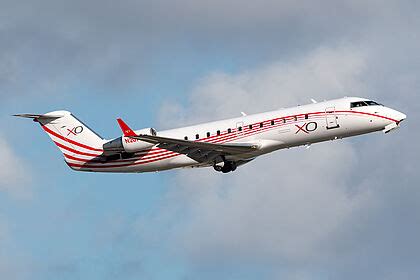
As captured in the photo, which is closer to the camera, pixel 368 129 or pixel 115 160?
pixel 368 129

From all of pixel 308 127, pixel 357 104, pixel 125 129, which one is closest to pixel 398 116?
pixel 357 104

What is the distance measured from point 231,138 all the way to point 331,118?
524cm

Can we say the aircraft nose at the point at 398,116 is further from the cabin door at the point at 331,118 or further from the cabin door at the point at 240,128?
the cabin door at the point at 240,128

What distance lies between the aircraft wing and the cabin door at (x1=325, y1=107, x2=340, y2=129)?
378cm

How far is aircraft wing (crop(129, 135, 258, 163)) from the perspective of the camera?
150ft

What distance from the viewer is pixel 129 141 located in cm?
4812

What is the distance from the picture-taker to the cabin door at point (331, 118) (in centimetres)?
4575

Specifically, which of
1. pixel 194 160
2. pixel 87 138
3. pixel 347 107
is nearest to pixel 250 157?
pixel 194 160

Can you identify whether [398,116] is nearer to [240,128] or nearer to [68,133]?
[240,128]

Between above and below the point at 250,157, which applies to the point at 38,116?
above

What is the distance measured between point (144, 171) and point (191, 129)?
3498 mm

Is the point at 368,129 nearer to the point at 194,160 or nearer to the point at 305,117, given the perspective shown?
the point at 305,117

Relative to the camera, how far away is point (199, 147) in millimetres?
46438

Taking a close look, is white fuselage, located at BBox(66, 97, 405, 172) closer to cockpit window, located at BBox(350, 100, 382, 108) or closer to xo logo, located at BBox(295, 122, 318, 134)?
xo logo, located at BBox(295, 122, 318, 134)
